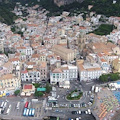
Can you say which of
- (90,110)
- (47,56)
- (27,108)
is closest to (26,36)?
(47,56)

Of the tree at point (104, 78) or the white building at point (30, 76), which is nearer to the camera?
the tree at point (104, 78)

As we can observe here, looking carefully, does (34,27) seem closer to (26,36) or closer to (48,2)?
(26,36)

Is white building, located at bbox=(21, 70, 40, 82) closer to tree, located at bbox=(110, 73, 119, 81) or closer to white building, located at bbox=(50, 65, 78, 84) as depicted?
white building, located at bbox=(50, 65, 78, 84)

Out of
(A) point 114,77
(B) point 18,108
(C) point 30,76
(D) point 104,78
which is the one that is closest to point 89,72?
(D) point 104,78

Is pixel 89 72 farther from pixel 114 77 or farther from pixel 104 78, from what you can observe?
pixel 114 77

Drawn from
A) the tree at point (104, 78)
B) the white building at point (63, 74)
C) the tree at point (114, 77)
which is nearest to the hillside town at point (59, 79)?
the white building at point (63, 74)

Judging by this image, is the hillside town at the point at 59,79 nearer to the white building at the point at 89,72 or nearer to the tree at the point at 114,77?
the white building at the point at 89,72

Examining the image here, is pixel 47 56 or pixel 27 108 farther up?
pixel 47 56

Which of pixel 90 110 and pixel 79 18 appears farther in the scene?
pixel 79 18

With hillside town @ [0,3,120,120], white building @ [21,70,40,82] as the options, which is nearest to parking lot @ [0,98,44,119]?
hillside town @ [0,3,120,120]
